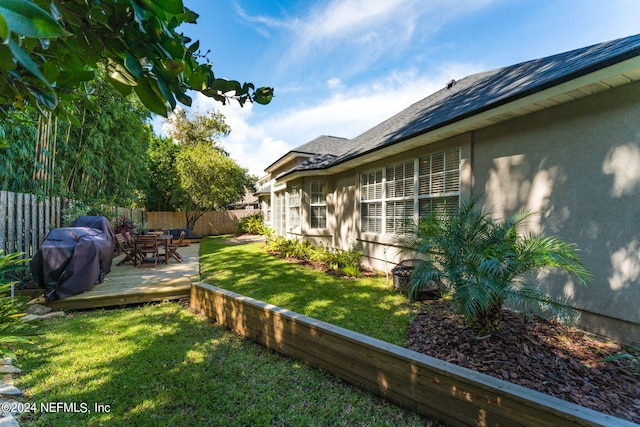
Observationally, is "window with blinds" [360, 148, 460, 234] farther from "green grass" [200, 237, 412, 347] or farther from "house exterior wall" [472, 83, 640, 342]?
"green grass" [200, 237, 412, 347]

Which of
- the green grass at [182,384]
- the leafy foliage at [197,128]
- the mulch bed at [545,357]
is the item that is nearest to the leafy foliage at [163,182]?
the leafy foliage at [197,128]

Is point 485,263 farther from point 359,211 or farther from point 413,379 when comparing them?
point 359,211

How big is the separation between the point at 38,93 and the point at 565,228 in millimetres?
5417

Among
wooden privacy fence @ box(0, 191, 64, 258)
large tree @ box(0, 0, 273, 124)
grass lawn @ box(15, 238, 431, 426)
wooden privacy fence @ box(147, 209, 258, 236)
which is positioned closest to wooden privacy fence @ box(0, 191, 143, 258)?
wooden privacy fence @ box(0, 191, 64, 258)

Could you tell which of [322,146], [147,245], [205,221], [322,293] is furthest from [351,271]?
[205,221]

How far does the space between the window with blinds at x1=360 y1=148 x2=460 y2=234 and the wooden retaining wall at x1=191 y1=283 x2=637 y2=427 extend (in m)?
2.02

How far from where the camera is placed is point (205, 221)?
806 inches

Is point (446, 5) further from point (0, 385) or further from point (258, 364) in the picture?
point (0, 385)

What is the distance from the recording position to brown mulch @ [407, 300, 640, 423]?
2.41 meters

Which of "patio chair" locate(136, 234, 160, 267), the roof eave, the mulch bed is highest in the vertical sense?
the roof eave

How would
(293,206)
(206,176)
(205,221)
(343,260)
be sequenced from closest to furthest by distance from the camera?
1. (343,260)
2. (293,206)
3. (206,176)
4. (205,221)

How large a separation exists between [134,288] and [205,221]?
Answer: 15578mm

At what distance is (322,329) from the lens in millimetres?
2967

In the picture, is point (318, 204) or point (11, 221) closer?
point (11, 221)
